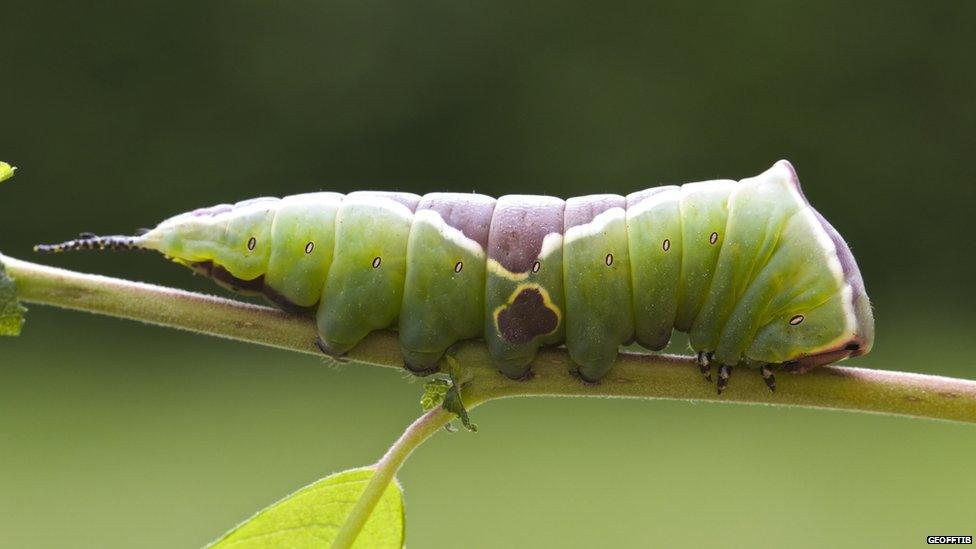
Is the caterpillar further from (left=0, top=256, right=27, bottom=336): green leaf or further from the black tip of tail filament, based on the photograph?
(left=0, top=256, right=27, bottom=336): green leaf

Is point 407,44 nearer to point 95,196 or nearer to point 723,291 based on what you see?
point 95,196

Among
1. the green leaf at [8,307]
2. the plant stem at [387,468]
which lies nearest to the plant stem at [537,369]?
the green leaf at [8,307]

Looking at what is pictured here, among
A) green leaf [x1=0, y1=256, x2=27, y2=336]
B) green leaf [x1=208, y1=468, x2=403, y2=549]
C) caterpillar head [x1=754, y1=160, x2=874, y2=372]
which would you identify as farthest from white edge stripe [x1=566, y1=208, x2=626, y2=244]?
green leaf [x1=0, y1=256, x2=27, y2=336]

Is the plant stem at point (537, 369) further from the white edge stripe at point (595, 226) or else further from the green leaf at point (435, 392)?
the white edge stripe at point (595, 226)

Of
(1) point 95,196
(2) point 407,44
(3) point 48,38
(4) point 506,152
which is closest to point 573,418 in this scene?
(4) point 506,152

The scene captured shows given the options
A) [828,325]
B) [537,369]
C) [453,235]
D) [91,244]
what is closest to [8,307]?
[91,244]
